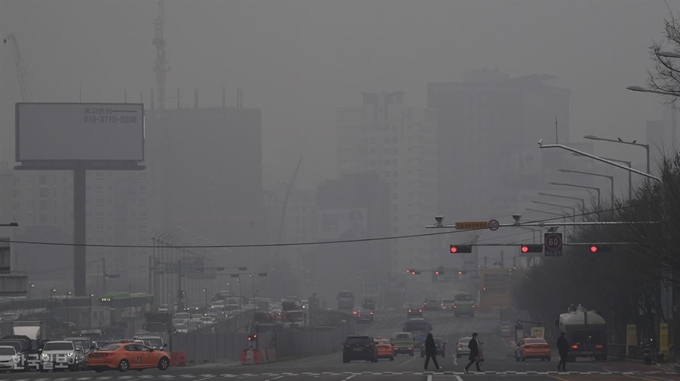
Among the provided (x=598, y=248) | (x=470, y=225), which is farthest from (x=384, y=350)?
(x=470, y=225)

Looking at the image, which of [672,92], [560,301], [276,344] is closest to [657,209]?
[672,92]

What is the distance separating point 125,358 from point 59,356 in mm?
4770

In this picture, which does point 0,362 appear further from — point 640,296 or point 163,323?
point 163,323

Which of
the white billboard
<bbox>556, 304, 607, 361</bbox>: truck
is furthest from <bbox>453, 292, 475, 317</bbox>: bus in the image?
<bbox>556, 304, 607, 361</bbox>: truck

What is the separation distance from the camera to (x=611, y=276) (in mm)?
79500

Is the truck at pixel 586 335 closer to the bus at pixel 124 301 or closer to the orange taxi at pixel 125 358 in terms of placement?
the orange taxi at pixel 125 358

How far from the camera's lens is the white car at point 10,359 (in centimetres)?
6028

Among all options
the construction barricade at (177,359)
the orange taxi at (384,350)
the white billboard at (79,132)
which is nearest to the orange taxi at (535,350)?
the orange taxi at (384,350)

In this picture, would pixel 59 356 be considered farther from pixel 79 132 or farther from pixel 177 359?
pixel 79 132

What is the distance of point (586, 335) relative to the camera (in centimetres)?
7544

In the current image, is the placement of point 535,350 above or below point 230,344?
above

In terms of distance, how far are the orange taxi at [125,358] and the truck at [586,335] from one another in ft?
88.1

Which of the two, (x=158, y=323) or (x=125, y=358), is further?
(x=158, y=323)

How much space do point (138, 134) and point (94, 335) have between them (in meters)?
81.5
